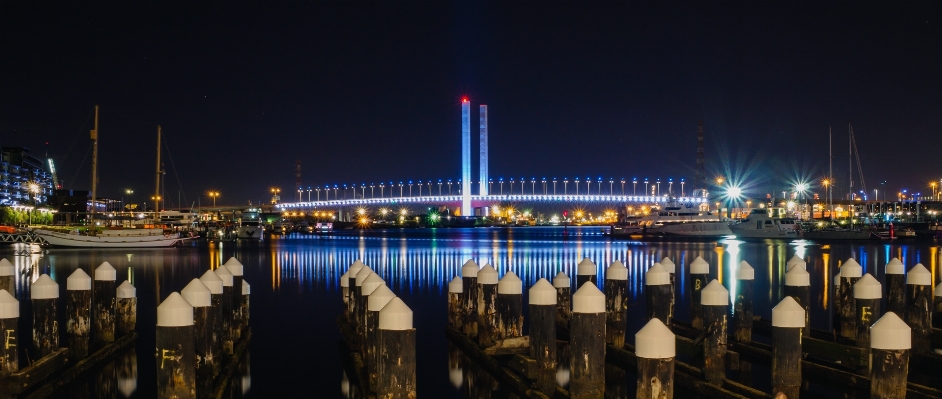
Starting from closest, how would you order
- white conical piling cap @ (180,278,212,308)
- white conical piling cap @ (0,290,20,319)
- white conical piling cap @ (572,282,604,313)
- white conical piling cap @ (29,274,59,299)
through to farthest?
white conical piling cap @ (572,282,604,313), white conical piling cap @ (0,290,20,319), white conical piling cap @ (180,278,212,308), white conical piling cap @ (29,274,59,299)

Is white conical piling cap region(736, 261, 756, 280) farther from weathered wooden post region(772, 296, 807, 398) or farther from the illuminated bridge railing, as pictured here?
the illuminated bridge railing

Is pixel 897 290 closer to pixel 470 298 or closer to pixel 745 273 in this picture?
pixel 745 273

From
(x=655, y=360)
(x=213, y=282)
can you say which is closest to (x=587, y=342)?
(x=655, y=360)

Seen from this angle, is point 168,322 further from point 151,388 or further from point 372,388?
point 151,388

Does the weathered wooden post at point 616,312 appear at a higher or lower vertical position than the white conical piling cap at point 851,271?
lower

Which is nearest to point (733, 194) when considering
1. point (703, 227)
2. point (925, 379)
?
point (703, 227)

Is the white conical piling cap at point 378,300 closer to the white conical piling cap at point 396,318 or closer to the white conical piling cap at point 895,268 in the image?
the white conical piling cap at point 396,318

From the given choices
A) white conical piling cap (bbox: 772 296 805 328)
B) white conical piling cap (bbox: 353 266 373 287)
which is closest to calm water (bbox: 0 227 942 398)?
white conical piling cap (bbox: 353 266 373 287)

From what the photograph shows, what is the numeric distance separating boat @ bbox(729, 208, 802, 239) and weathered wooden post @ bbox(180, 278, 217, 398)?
2701 inches

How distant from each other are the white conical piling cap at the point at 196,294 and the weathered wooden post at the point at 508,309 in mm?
3473

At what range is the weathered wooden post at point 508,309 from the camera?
424 inches

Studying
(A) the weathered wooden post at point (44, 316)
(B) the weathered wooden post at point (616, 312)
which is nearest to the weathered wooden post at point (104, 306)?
(A) the weathered wooden post at point (44, 316)

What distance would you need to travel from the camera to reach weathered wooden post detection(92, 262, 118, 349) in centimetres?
1204

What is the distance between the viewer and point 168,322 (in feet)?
24.7
